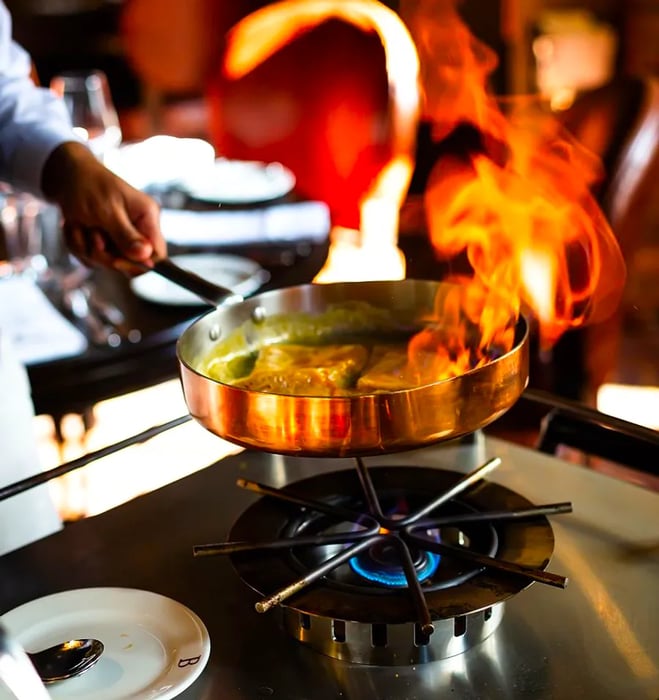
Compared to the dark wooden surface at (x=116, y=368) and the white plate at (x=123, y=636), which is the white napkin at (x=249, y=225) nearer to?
the dark wooden surface at (x=116, y=368)

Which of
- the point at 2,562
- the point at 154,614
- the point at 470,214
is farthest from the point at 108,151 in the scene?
the point at 154,614

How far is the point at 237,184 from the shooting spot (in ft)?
8.89

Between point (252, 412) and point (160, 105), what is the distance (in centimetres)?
556

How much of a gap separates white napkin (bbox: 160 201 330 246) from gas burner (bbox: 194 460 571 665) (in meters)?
1.15

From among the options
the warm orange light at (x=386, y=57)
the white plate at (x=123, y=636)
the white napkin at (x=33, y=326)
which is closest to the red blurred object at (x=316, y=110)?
the warm orange light at (x=386, y=57)

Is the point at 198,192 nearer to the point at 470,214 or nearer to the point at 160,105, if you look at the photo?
the point at 470,214

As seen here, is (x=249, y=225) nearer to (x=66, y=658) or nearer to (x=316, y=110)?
(x=66, y=658)

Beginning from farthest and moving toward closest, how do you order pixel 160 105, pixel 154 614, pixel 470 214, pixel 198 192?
pixel 160 105, pixel 198 192, pixel 470 214, pixel 154 614

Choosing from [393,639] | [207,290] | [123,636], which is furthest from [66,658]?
[207,290]

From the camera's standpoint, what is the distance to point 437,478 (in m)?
1.34

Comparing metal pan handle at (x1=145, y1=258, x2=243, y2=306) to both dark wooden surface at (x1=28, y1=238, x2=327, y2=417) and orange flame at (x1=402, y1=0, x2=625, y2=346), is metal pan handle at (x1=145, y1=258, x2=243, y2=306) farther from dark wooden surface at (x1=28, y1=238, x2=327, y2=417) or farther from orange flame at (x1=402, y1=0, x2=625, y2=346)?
dark wooden surface at (x1=28, y1=238, x2=327, y2=417)

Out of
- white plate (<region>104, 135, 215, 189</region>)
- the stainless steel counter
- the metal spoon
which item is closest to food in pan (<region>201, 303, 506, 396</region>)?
the stainless steel counter

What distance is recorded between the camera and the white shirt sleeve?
1.61m

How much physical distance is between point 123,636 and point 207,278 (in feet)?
3.76
